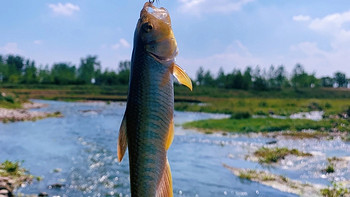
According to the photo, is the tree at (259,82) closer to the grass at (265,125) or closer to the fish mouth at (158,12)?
the grass at (265,125)

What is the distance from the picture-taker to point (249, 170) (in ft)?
53.4

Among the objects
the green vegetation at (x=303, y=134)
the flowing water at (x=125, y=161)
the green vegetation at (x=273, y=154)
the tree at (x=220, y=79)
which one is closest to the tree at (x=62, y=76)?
the tree at (x=220, y=79)

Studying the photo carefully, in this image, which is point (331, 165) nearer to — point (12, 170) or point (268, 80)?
point (12, 170)

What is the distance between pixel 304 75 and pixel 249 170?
93.9 meters

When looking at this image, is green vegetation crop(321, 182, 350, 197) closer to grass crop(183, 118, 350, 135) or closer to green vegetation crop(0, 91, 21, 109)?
grass crop(183, 118, 350, 135)

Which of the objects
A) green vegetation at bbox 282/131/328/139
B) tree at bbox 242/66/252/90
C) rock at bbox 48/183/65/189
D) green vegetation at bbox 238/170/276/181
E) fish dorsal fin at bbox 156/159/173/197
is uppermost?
Result: tree at bbox 242/66/252/90

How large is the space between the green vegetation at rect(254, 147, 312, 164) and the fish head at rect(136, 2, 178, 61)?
55.2 feet

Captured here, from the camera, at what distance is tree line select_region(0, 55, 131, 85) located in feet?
343

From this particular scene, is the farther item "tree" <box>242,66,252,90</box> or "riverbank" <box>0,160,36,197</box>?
"tree" <box>242,66,252,90</box>

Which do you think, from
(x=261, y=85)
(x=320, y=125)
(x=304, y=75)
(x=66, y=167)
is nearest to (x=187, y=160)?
(x=66, y=167)

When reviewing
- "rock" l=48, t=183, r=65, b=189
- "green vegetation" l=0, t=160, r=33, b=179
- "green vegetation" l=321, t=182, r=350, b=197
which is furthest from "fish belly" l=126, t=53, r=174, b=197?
"green vegetation" l=0, t=160, r=33, b=179

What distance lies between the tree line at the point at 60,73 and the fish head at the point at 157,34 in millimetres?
97688

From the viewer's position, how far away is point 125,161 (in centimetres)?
1830

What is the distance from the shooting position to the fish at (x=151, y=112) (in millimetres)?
1886
